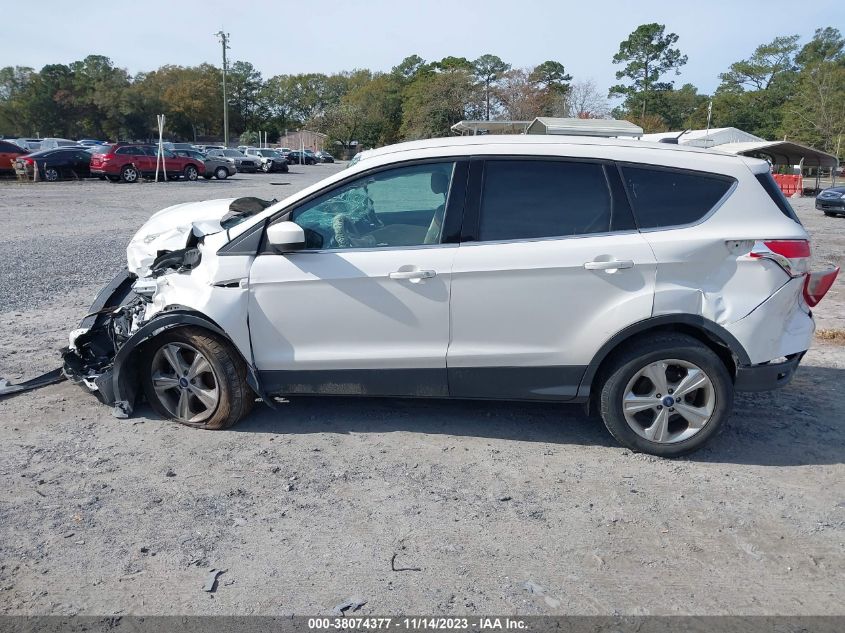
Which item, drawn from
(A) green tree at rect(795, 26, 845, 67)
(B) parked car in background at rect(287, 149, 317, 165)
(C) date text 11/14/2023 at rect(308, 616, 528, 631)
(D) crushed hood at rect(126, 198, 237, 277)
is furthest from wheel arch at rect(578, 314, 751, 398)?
(A) green tree at rect(795, 26, 845, 67)

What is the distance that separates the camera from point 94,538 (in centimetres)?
346

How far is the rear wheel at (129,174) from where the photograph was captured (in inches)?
1238

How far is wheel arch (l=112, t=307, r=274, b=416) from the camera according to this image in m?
4.48

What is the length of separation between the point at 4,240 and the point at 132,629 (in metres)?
12.1

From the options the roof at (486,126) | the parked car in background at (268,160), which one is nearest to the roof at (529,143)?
the roof at (486,126)

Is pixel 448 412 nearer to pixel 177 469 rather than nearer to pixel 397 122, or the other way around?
pixel 177 469

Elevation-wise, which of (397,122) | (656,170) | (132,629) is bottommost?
(132,629)

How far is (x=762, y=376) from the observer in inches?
165

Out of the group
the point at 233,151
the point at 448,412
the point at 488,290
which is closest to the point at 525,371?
the point at 488,290

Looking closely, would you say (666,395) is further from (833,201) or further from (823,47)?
(823,47)

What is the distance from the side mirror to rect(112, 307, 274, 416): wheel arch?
70 centimetres

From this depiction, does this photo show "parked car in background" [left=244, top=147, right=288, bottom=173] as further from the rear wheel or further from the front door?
the front door

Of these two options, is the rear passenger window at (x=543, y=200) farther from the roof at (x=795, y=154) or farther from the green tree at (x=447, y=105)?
the green tree at (x=447, y=105)

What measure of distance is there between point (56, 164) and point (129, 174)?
9.61ft
